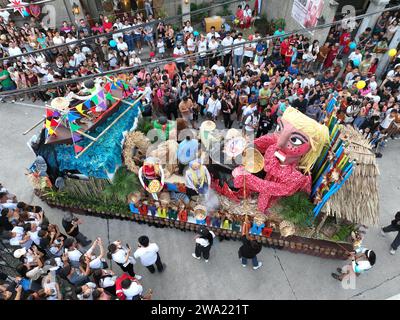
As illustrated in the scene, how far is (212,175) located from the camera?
7.91 m

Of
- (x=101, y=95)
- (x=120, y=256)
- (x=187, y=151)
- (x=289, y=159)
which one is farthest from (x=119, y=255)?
(x=289, y=159)

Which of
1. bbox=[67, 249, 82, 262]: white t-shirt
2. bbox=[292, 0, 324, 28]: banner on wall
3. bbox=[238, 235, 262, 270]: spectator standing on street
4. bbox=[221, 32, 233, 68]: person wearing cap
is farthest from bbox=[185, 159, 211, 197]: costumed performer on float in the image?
bbox=[292, 0, 324, 28]: banner on wall

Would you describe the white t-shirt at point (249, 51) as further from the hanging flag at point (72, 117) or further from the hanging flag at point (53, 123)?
the hanging flag at point (53, 123)

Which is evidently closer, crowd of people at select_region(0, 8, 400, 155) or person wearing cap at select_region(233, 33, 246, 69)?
crowd of people at select_region(0, 8, 400, 155)

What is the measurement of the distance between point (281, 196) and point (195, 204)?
2.03m

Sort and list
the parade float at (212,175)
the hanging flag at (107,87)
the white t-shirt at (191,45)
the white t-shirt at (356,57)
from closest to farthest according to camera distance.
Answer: the parade float at (212,175) → the hanging flag at (107,87) → the white t-shirt at (356,57) → the white t-shirt at (191,45)

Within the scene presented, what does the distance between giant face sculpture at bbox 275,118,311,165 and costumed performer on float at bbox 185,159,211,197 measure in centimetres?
165

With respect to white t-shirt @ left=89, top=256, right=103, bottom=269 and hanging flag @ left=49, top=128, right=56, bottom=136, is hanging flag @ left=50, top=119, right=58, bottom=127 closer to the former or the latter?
hanging flag @ left=49, top=128, right=56, bottom=136

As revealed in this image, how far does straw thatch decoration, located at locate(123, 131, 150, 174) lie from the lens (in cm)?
757

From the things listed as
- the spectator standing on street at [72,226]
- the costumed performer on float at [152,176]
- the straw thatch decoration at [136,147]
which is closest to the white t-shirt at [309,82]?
the straw thatch decoration at [136,147]

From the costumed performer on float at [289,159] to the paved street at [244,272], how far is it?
145cm

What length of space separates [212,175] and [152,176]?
160cm

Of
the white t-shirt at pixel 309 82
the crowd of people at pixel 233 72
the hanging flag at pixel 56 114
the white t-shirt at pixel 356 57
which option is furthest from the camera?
the white t-shirt at pixel 356 57

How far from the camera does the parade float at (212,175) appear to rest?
639 centimetres
